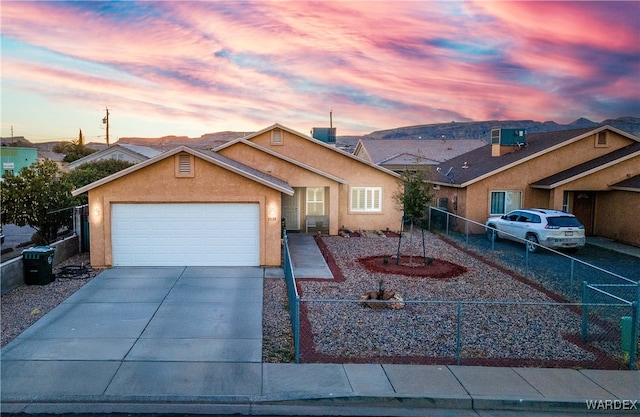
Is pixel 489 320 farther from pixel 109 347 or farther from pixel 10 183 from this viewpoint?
pixel 10 183

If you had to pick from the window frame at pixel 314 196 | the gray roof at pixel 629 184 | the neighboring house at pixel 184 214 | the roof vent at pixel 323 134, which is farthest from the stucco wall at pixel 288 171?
the gray roof at pixel 629 184

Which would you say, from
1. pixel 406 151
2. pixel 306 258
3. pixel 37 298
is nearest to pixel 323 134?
pixel 406 151

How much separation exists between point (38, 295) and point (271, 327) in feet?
23.2

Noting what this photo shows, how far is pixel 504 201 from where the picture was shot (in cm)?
2783

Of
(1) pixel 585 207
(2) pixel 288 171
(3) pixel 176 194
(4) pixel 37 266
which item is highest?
(2) pixel 288 171

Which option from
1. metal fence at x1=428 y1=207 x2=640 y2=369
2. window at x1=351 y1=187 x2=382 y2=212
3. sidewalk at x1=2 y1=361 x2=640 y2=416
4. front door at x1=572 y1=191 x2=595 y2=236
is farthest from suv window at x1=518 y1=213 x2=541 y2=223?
sidewalk at x1=2 y1=361 x2=640 y2=416

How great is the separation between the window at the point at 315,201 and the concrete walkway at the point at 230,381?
1545 cm

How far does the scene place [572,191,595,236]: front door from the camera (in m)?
27.3

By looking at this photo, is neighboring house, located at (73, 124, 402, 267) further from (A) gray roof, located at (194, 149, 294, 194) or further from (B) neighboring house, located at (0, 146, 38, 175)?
(B) neighboring house, located at (0, 146, 38, 175)

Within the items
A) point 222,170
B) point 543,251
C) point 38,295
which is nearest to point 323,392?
point 38,295

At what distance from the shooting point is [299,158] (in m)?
29.0

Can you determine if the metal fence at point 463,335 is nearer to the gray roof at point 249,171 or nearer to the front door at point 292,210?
the gray roof at point 249,171

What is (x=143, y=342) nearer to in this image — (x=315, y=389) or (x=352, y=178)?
(x=315, y=389)

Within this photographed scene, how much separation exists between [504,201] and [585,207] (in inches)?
163
